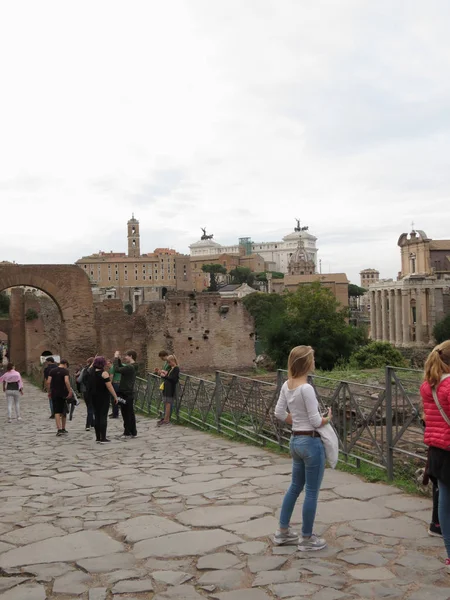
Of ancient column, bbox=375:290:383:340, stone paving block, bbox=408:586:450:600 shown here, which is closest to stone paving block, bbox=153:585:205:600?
stone paving block, bbox=408:586:450:600

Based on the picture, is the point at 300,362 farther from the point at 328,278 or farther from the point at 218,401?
the point at 328,278

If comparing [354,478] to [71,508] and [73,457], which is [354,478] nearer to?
[71,508]

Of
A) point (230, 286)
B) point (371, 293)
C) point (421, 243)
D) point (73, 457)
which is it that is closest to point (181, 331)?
point (73, 457)

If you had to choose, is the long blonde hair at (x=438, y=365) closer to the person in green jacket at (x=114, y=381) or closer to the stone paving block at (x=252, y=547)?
the stone paving block at (x=252, y=547)

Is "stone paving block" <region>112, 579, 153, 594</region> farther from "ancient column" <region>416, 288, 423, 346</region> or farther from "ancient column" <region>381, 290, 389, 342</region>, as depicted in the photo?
"ancient column" <region>381, 290, 389, 342</region>

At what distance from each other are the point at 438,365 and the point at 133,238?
14999 cm

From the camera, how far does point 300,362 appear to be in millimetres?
4680

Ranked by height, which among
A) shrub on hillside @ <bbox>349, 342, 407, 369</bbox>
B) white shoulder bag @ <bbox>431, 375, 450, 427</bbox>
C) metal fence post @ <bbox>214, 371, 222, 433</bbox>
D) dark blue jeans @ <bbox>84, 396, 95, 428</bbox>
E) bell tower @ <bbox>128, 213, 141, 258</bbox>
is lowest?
shrub on hillside @ <bbox>349, 342, 407, 369</bbox>

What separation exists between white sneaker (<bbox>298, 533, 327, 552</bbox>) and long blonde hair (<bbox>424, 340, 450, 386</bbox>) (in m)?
1.29

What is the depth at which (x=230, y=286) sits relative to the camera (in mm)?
126625

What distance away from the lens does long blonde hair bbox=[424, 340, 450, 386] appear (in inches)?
167

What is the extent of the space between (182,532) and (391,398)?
95.8 inches

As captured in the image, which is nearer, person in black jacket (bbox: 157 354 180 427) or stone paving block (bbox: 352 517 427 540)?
stone paving block (bbox: 352 517 427 540)

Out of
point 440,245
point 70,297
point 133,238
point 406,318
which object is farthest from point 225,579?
point 133,238
